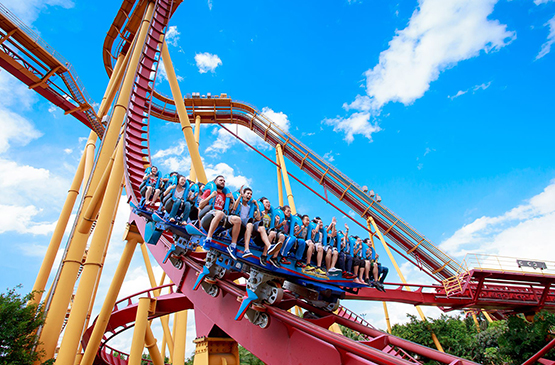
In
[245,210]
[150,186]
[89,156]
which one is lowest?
[245,210]

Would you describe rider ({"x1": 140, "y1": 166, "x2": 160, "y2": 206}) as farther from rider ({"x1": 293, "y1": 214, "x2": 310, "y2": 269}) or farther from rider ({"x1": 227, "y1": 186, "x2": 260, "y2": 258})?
rider ({"x1": 293, "y1": 214, "x2": 310, "y2": 269})

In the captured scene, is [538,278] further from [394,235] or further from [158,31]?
[158,31]

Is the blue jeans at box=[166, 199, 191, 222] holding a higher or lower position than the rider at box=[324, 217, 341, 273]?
higher

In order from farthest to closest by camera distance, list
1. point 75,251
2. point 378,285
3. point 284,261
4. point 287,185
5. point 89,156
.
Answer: point 287,185
point 89,156
point 75,251
point 378,285
point 284,261

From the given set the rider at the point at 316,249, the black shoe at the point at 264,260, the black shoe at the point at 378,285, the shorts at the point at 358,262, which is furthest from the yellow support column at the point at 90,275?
the black shoe at the point at 378,285

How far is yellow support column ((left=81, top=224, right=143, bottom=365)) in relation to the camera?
220 inches

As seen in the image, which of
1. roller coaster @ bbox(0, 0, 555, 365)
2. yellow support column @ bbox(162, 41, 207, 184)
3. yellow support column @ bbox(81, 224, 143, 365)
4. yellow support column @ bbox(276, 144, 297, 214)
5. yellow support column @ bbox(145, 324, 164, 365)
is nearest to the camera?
roller coaster @ bbox(0, 0, 555, 365)

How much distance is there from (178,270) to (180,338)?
1806 mm

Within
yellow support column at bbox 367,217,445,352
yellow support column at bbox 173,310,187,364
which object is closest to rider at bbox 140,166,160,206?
yellow support column at bbox 173,310,187,364

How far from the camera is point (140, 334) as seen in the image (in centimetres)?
515

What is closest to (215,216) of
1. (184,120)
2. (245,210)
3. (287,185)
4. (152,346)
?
(245,210)

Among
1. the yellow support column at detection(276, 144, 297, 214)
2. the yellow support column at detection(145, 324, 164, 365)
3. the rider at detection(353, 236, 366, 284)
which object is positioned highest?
the yellow support column at detection(276, 144, 297, 214)

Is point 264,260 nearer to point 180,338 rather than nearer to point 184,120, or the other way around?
point 180,338

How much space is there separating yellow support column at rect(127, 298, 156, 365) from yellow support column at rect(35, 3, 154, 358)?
1.18m
